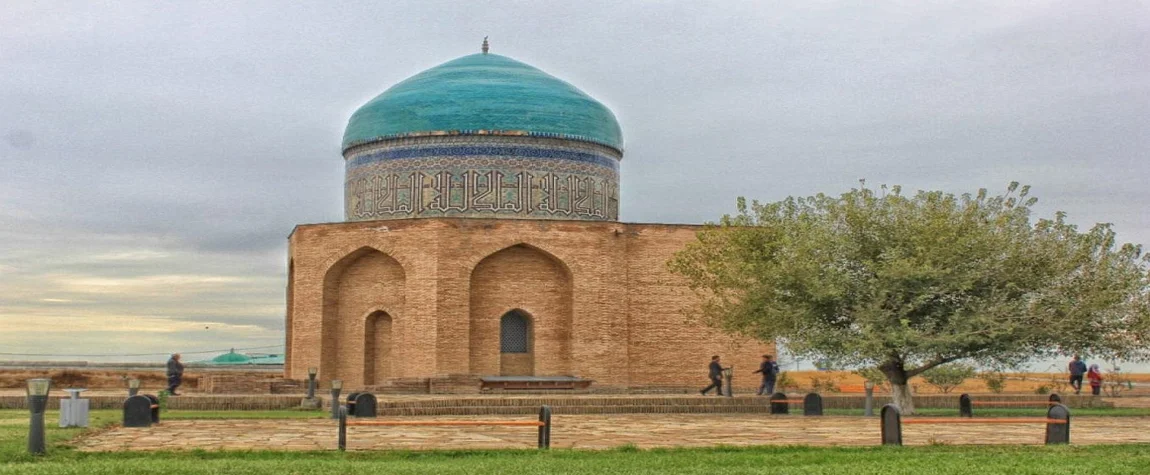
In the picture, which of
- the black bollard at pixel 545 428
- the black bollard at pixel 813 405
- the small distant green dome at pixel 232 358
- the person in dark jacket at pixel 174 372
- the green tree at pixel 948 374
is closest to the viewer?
the black bollard at pixel 545 428

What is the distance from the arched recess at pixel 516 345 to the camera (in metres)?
19.4

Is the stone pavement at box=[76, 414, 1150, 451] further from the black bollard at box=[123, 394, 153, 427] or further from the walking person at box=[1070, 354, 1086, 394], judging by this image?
the walking person at box=[1070, 354, 1086, 394]

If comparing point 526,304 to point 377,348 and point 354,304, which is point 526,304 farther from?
point 354,304

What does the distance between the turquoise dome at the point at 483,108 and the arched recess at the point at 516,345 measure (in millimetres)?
3065

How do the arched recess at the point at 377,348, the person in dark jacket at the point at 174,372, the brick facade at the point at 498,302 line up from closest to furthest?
the person in dark jacket at the point at 174,372 < the brick facade at the point at 498,302 < the arched recess at the point at 377,348

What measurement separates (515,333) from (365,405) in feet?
24.4

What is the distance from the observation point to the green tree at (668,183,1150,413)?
13.4 m

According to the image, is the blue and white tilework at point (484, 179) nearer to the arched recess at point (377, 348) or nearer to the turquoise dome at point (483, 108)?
the turquoise dome at point (483, 108)

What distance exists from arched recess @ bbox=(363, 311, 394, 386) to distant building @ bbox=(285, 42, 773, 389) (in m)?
0.02

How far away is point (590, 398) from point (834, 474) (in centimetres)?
764

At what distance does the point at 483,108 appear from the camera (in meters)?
20.6

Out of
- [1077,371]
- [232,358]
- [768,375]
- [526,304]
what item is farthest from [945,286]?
[232,358]

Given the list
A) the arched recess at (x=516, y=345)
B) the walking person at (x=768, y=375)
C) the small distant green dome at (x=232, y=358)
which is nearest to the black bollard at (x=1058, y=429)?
the walking person at (x=768, y=375)

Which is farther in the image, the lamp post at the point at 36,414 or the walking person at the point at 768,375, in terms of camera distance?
the walking person at the point at 768,375
